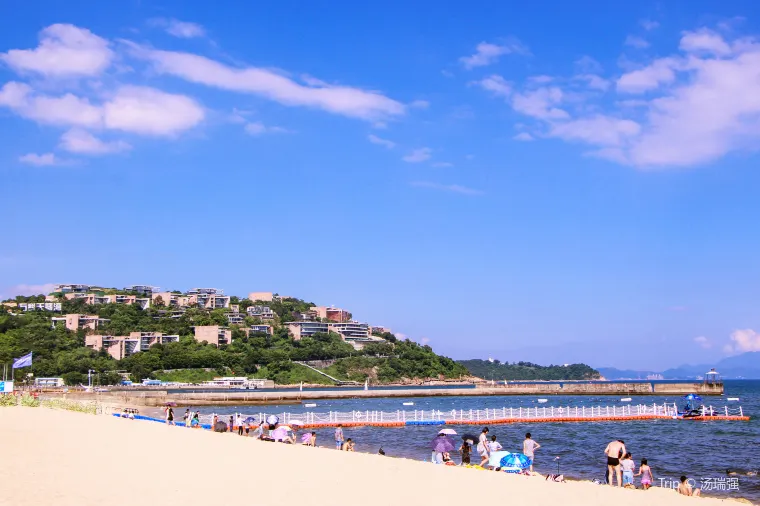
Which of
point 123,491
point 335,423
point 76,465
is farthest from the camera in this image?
point 335,423

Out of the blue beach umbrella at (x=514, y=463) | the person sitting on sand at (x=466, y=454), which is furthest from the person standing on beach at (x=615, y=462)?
the person sitting on sand at (x=466, y=454)

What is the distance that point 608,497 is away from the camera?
17.9m

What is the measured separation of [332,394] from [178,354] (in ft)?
186

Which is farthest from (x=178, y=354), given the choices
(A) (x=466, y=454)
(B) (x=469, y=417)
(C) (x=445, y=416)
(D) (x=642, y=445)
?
(A) (x=466, y=454)

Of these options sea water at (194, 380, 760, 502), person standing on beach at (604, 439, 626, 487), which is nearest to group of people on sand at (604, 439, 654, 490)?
person standing on beach at (604, 439, 626, 487)

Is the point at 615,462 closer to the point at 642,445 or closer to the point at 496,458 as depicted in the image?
the point at 496,458

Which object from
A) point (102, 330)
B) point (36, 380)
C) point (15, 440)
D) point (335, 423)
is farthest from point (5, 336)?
point (15, 440)

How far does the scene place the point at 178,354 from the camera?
155375 millimetres

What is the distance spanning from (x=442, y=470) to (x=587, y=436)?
91.4 feet

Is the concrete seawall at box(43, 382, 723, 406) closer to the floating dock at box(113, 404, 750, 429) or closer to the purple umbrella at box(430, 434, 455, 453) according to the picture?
the floating dock at box(113, 404, 750, 429)

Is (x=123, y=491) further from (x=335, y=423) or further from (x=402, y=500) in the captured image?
(x=335, y=423)

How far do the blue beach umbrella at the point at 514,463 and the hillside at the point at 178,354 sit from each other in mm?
116521

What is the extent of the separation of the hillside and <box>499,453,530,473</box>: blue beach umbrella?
11652 cm

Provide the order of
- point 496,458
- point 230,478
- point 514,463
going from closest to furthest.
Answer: point 230,478
point 514,463
point 496,458
